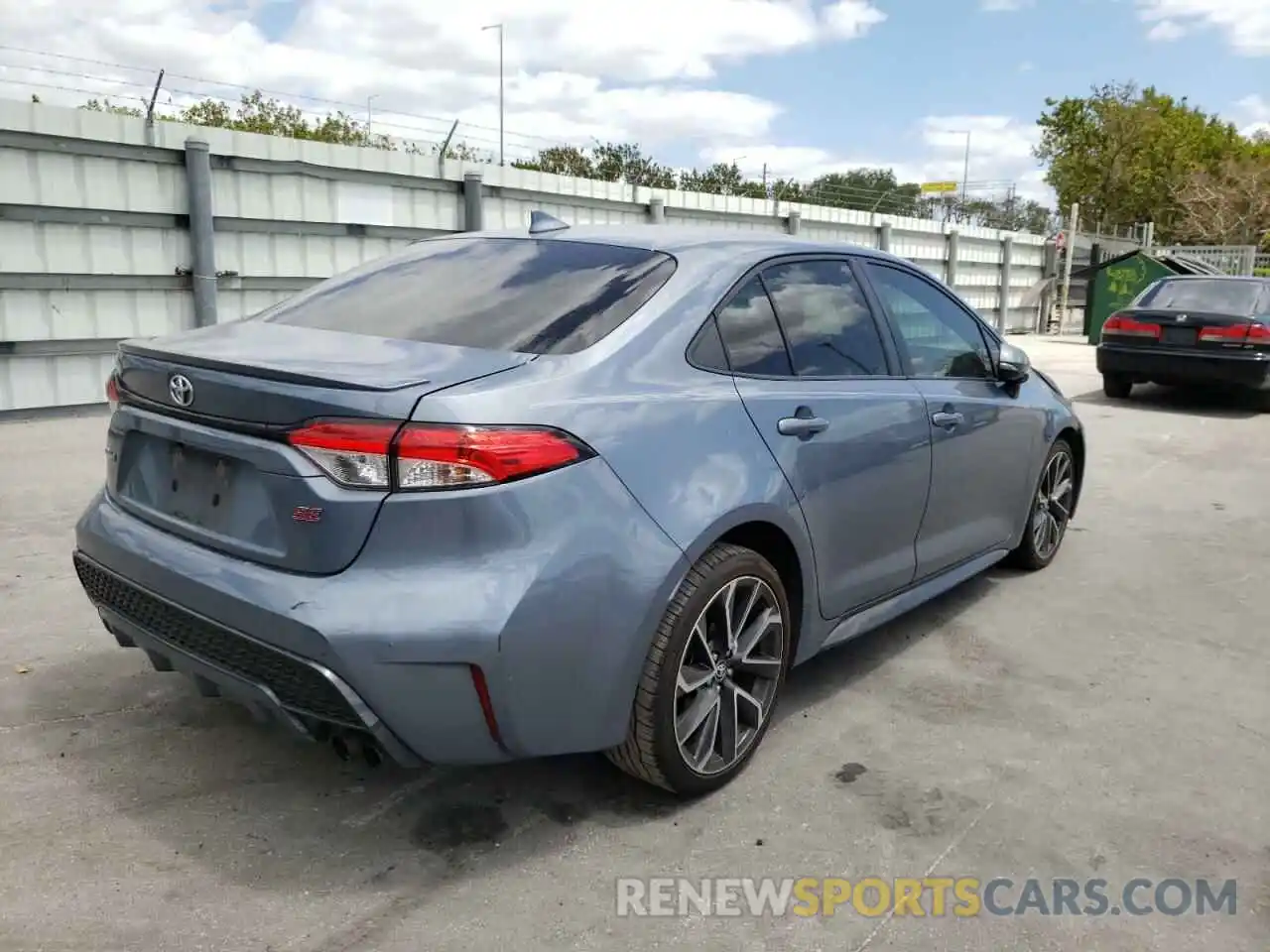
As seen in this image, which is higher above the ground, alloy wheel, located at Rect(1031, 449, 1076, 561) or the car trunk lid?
the car trunk lid

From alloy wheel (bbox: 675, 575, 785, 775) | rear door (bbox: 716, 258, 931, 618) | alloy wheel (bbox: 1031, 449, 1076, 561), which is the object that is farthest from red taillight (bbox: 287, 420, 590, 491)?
alloy wheel (bbox: 1031, 449, 1076, 561)

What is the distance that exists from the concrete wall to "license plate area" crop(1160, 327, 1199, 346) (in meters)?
6.88

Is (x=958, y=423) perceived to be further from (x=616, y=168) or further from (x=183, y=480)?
(x=616, y=168)

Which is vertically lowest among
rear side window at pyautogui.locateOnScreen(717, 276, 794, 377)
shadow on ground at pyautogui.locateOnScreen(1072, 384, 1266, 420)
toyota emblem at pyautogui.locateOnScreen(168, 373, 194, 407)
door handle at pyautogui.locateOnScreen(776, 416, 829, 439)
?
shadow on ground at pyautogui.locateOnScreen(1072, 384, 1266, 420)

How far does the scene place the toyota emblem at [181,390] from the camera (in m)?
2.61

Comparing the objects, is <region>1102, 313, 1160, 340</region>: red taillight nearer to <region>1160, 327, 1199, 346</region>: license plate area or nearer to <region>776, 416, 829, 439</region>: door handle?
<region>1160, 327, 1199, 346</region>: license plate area

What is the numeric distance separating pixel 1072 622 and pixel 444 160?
330 inches

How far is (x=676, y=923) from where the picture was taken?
94.7 inches

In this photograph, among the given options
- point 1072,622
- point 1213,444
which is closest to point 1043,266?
point 1213,444

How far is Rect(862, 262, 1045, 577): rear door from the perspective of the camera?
3.84 metres

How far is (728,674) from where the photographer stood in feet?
9.69

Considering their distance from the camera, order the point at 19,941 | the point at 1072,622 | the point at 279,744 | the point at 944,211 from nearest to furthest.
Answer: the point at 19,941, the point at 279,744, the point at 1072,622, the point at 944,211

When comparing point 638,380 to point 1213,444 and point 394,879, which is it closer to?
point 394,879

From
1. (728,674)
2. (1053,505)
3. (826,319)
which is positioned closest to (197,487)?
(728,674)
